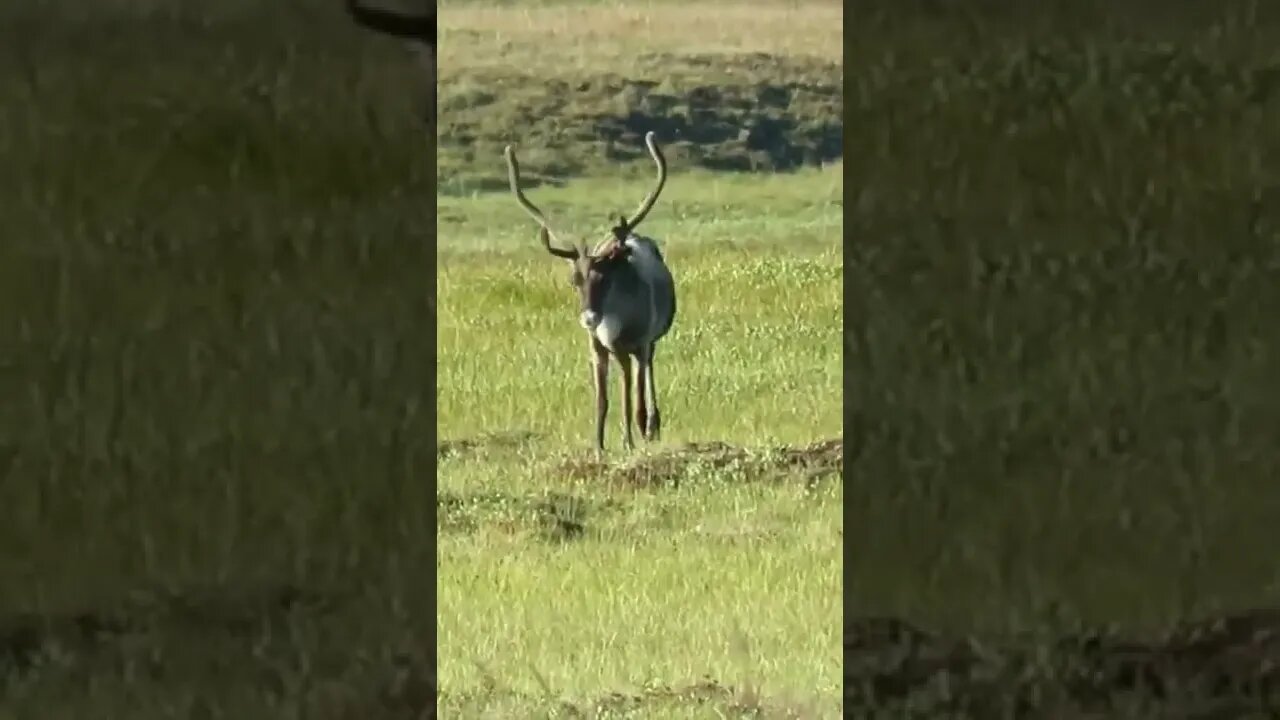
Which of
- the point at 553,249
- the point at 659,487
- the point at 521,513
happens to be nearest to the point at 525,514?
the point at 521,513

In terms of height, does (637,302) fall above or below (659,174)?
below
